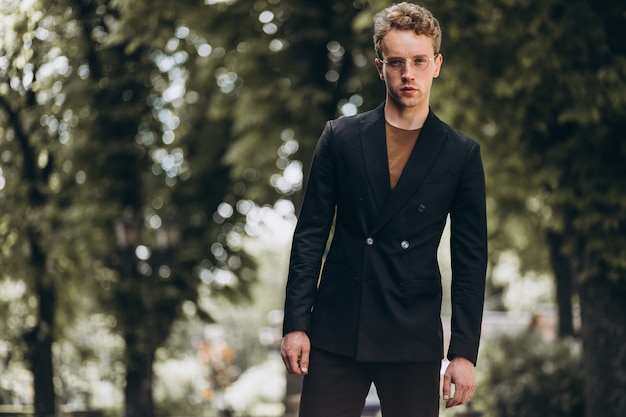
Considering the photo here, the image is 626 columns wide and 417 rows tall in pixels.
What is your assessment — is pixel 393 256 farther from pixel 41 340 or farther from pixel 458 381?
pixel 41 340

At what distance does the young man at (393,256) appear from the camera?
4121 millimetres

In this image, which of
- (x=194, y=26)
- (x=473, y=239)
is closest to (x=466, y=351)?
(x=473, y=239)

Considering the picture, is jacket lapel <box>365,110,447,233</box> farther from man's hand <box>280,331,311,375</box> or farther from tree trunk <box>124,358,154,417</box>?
tree trunk <box>124,358,154,417</box>

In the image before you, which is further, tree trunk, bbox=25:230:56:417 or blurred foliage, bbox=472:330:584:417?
tree trunk, bbox=25:230:56:417

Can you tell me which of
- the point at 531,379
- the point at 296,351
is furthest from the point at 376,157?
the point at 531,379

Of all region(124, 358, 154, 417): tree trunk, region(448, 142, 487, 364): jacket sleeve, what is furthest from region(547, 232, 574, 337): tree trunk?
region(448, 142, 487, 364): jacket sleeve

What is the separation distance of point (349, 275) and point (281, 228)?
67.7 feet

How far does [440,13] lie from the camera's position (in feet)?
49.5

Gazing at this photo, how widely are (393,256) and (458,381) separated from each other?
506mm

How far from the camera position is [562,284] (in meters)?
24.5

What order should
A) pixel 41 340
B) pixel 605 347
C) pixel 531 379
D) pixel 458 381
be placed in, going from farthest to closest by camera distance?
pixel 41 340
pixel 531 379
pixel 605 347
pixel 458 381

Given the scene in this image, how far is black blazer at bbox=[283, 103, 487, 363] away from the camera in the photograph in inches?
163

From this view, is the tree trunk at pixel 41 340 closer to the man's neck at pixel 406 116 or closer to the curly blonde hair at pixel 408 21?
the man's neck at pixel 406 116

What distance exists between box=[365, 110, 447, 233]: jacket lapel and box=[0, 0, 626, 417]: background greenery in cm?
972
